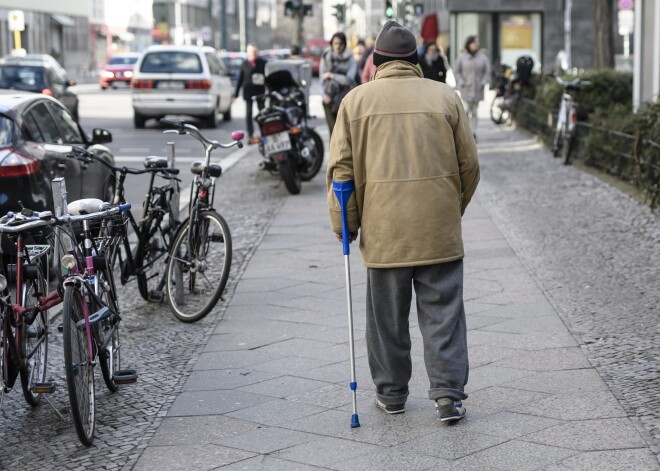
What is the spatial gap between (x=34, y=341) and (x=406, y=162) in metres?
1.85

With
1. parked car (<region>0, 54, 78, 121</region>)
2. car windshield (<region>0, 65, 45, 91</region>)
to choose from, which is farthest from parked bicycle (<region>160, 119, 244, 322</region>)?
car windshield (<region>0, 65, 45, 91</region>)

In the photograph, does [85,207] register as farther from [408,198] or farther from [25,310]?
[408,198]

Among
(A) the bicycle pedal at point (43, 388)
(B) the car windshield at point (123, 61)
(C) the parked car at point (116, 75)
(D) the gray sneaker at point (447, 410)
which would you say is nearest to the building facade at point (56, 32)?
(B) the car windshield at point (123, 61)

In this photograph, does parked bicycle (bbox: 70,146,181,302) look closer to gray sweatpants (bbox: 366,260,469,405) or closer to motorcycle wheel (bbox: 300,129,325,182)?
gray sweatpants (bbox: 366,260,469,405)

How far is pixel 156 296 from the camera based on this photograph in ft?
27.3

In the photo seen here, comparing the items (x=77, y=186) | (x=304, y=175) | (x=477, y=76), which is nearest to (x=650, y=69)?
(x=477, y=76)

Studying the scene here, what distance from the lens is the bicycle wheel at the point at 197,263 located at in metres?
7.89

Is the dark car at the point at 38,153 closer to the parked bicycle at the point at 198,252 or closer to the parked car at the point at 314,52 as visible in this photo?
the parked bicycle at the point at 198,252

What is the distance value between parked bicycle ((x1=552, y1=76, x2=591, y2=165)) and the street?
18.6 feet

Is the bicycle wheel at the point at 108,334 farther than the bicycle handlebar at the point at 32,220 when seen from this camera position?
Yes

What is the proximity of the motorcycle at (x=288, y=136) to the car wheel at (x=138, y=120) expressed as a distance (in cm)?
1037

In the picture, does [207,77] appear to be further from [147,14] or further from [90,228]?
[147,14]

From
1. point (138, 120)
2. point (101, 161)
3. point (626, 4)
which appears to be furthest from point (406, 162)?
point (626, 4)

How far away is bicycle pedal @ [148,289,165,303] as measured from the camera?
830cm
